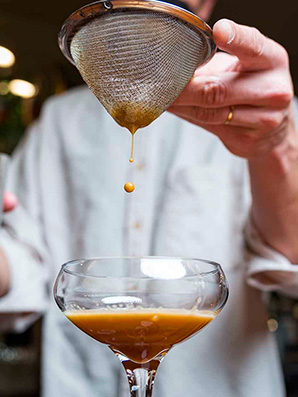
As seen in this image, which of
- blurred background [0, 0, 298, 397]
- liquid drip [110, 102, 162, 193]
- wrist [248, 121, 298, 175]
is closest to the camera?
liquid drip [110, 102, 162, 193]

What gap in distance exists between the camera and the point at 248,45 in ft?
2.36

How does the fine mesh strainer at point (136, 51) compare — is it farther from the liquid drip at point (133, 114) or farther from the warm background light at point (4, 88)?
the warm background light at point (4, 88)

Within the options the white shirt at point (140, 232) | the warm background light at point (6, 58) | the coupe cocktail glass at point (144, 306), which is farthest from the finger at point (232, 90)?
the warm background light at point (6, 58)

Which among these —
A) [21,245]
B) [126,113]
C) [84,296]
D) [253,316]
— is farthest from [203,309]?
[21,245]

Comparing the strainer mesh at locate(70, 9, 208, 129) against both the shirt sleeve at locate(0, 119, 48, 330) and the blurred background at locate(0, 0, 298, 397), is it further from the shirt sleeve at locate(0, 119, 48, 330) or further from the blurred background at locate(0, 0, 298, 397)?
the blurred background at locate(0, 0, 298, 397)

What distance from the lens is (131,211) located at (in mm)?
1464

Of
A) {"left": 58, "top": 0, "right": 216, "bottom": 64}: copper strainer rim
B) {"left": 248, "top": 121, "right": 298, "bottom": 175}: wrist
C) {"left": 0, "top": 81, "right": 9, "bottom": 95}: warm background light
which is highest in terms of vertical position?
{"left": 0, "top": 81, "right": 9, "bottom": 95}: warm background light

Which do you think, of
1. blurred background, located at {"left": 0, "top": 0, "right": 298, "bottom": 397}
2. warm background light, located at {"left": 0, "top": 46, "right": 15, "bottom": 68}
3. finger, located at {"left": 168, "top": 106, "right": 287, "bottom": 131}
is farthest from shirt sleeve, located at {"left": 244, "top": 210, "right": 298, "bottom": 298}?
warm background light, located at {"left": 0, "top": 46, "right": 15, "bottom": 68}

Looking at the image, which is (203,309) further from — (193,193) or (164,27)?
(193,193)

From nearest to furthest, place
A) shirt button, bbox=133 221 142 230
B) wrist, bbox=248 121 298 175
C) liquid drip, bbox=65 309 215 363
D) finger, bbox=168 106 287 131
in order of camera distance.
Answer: liquid drip, bbox=65 309 215 363 → finger, bbox=168 106 287 131 → wrist, bbox=248 121 298 175 → shirt button, bbox=133 221 142 230

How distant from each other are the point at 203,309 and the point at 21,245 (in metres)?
0.93

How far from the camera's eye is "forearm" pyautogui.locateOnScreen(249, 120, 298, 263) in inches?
38.8

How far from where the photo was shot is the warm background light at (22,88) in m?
2.97

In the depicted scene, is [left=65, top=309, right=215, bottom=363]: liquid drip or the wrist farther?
the wrist
